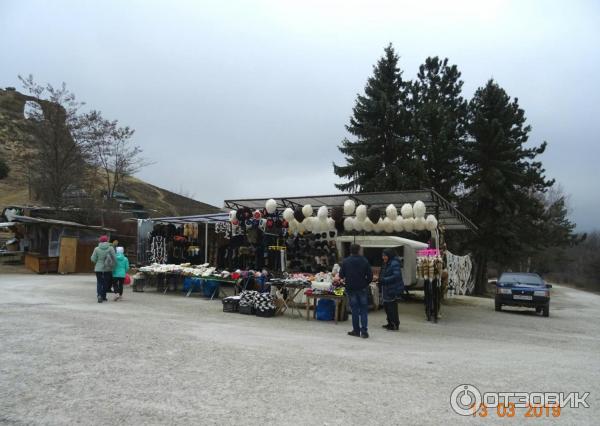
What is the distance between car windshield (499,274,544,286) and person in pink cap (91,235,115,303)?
41.3ft

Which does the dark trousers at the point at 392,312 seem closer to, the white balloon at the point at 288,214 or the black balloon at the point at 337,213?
the black balloon at the point at 337,213

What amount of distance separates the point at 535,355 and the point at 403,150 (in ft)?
62.6

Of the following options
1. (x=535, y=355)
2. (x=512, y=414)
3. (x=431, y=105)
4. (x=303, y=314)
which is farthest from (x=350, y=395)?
(x=431, y=105)

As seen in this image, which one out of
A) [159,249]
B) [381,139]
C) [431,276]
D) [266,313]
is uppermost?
[381,139]

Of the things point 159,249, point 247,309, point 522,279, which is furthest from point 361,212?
point 159,249

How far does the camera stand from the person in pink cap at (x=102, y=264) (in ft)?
38.5

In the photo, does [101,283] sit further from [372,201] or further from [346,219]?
[372,201]

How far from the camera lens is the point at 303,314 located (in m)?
11.5

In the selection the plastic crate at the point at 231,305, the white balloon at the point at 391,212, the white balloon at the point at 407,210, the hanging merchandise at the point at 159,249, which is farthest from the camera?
the hanging merchandise at the point at 159,249

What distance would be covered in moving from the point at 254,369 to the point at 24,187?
41.4 m

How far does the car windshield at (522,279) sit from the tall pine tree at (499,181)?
11.3m

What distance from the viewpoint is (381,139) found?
26.1 m

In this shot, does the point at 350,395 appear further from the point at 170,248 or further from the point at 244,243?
the point at 170,248

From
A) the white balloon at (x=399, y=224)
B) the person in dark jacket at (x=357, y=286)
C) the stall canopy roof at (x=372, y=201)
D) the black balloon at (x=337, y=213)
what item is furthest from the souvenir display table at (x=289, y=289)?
the stall canopy roof at (x=372, y=201)
